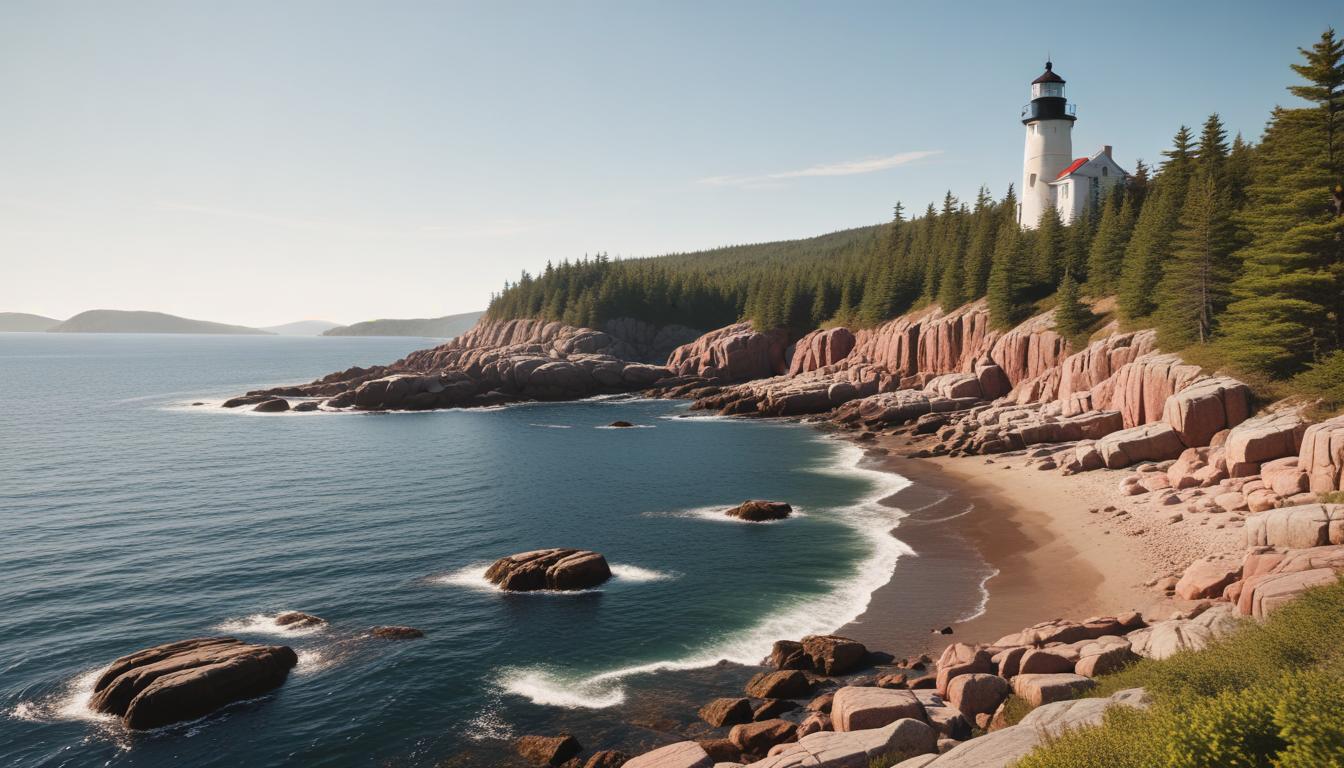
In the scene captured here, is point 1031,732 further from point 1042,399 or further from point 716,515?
point 1042,399

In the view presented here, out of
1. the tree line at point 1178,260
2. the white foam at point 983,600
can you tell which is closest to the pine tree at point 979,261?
the tree line at point 1178,260

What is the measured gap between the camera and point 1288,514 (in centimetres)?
2631

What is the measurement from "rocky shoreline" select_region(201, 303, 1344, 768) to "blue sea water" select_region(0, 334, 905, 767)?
3.47 m

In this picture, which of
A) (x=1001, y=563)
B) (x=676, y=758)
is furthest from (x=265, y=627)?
(x=1001, y=563)

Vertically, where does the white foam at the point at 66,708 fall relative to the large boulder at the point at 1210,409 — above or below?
below

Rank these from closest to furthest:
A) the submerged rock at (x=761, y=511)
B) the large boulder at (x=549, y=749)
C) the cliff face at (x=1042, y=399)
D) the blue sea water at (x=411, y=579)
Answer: the large boulder at (x=549, y=749), the blue sea water at (x=411, y=579), the cliff face at (x=1042, y=399), the submerged rock at (x=761, y=511)

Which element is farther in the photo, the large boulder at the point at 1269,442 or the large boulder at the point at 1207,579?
the large boulder at the point at 1269,442

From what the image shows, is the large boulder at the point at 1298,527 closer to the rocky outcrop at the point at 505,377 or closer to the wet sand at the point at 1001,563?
the wet sand at the point at 1001,563

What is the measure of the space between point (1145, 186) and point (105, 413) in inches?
5129

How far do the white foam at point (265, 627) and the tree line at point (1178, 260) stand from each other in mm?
49496

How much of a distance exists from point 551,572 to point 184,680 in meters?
14.2

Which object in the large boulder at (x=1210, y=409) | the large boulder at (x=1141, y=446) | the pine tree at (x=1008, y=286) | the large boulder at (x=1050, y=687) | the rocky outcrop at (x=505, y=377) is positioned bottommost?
the large boulder at (x=1050, y=687)

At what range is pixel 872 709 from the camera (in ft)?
61.6

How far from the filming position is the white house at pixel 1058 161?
83.8 m
